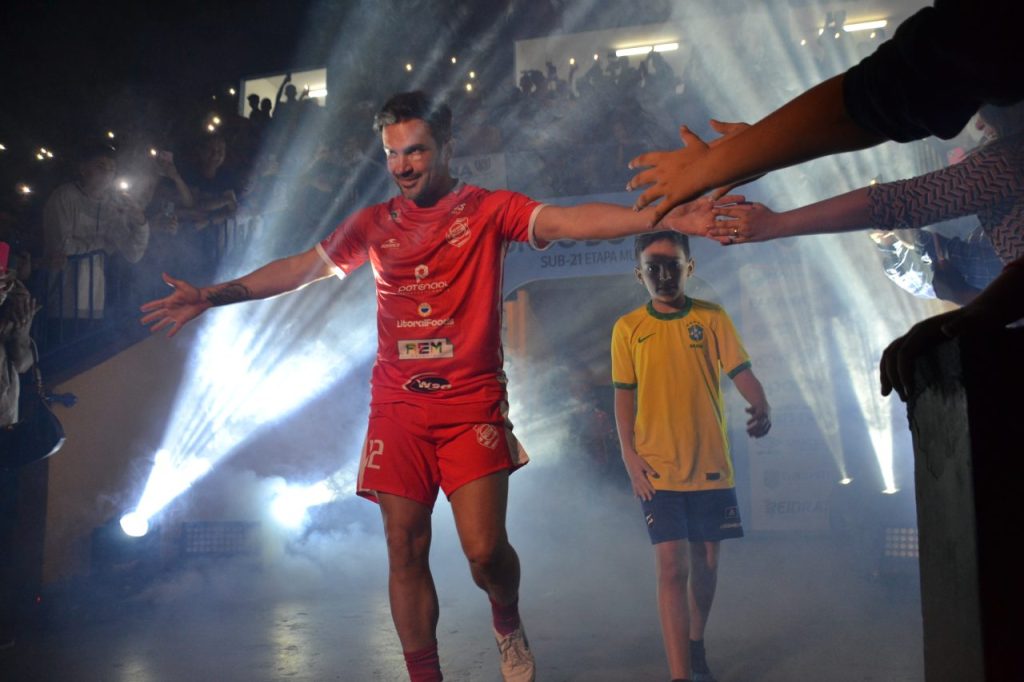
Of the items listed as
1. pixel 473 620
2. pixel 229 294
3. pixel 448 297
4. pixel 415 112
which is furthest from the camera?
pixel 473 620

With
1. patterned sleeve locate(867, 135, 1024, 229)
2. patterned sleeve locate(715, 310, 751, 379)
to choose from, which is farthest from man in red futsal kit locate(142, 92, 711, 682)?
patterned sleeve locate(715, 310, 751, 379)

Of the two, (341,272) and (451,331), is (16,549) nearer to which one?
(341,272)

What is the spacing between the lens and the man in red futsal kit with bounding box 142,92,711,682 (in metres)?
3.28

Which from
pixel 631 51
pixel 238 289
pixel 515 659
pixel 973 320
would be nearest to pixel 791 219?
pixel 973 320

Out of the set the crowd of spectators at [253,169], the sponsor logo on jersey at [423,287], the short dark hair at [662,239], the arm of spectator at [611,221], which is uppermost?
the crowd of spectators at [253,169]

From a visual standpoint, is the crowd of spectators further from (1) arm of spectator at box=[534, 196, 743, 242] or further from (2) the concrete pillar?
(2) the concrete pillar

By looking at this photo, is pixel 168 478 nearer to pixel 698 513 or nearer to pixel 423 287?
pixel 423 287

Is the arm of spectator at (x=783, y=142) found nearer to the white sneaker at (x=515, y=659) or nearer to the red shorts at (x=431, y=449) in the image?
the red shorts at (x=431, y=449)

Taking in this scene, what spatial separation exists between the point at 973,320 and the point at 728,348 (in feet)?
11.3

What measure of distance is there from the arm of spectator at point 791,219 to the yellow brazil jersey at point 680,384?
1.53 metres

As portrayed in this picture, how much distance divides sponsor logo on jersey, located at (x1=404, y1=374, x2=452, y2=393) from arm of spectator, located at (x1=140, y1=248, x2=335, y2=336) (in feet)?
2.64

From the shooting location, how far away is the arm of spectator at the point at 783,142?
136cm

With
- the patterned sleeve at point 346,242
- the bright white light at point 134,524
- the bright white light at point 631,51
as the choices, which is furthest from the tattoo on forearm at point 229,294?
the bright white light at point 631,51

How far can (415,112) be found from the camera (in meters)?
3.71
